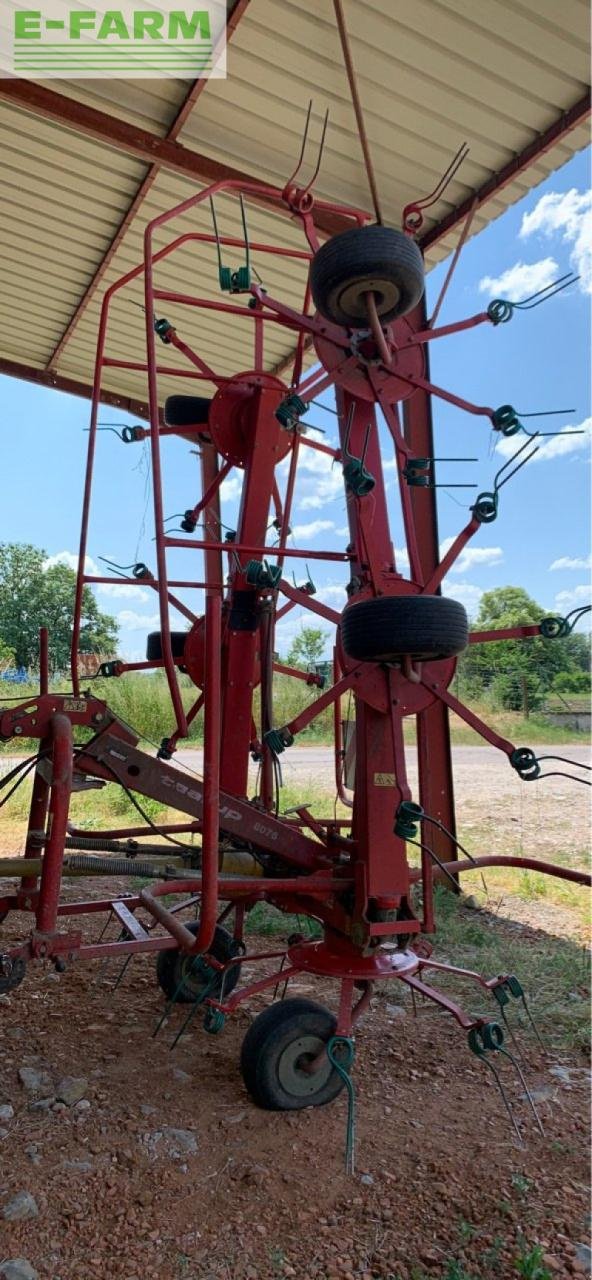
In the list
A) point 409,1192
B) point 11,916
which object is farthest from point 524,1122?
point 11,916

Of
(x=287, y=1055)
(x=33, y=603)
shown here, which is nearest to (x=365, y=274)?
(x=287, y=1055)

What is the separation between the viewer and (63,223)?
5.72m

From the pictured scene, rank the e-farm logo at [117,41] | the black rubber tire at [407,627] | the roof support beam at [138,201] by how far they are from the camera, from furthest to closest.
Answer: the e-farm logo at [117,41], the roof support beam at [138,201], the black rubber tire at [407,627]

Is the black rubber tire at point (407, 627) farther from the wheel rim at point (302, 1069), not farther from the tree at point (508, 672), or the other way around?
the tree at point (508, 672)

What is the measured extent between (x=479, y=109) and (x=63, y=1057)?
516cm

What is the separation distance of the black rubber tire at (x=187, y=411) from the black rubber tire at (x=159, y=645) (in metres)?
1.20

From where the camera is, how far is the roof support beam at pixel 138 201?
382 cm

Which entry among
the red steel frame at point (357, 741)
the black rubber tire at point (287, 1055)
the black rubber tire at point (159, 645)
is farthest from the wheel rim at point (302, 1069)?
the black rubber tire at point (159, 645)

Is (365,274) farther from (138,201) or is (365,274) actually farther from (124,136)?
(138,201)

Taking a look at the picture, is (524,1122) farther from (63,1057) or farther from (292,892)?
(63,1057)

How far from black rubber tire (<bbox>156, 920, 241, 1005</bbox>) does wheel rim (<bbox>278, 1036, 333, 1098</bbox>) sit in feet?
2.96

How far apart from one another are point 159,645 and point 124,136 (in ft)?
9.73

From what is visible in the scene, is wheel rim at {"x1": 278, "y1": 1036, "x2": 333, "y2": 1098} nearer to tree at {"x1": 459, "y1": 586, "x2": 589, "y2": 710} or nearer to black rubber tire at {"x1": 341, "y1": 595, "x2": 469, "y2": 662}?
black rubber tire at {"x1": 341, "y1": 595, "x2": 469, "y2": 662}

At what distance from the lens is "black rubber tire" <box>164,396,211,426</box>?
436 centimetres
